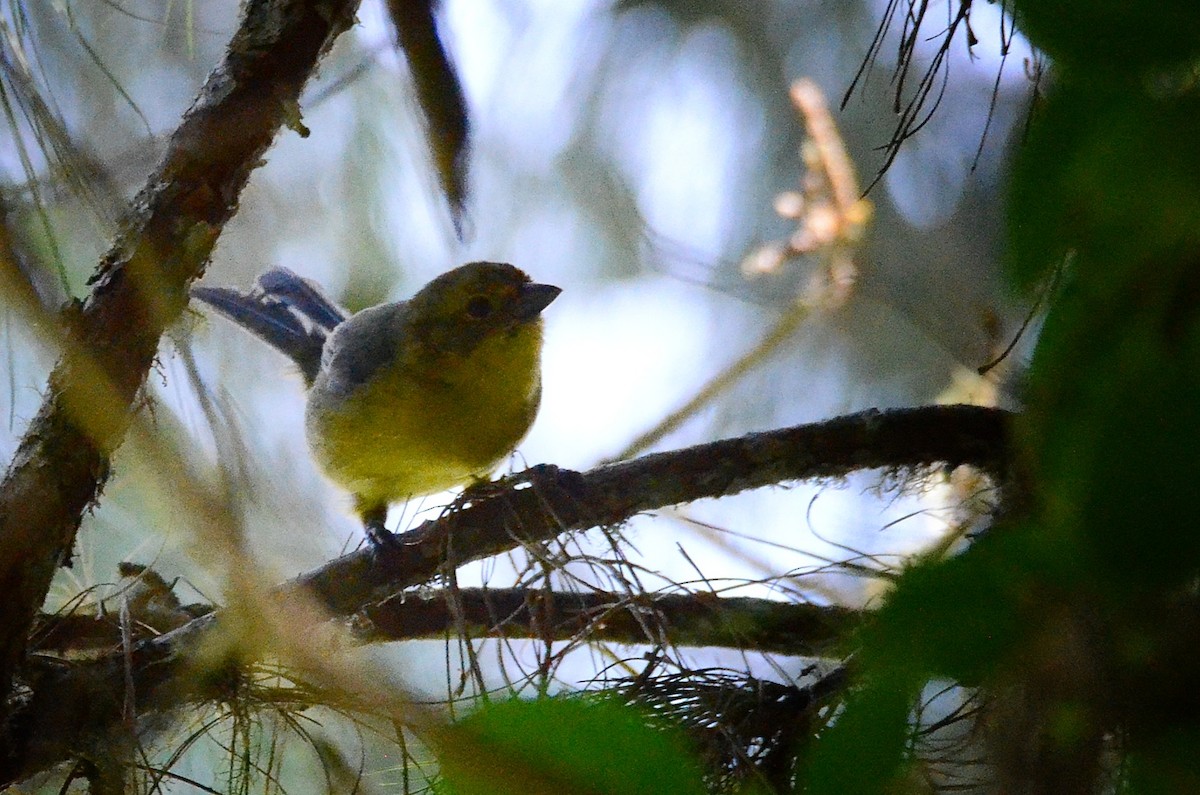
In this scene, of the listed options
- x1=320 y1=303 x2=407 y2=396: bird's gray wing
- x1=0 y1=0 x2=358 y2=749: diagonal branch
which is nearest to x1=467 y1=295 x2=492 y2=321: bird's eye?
x1=320 y1=303 x2=407 y2=396: bird's gray wing

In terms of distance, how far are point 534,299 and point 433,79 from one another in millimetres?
849

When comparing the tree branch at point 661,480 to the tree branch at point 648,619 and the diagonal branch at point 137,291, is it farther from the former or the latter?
the diagonal branch at point 137,291

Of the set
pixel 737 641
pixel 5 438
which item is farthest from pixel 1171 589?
pixel 5 438

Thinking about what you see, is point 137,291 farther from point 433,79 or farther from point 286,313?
point 286,313

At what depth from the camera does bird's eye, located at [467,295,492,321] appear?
105 inches

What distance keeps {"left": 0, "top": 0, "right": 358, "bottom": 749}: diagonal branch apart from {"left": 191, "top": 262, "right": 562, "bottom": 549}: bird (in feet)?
3.06

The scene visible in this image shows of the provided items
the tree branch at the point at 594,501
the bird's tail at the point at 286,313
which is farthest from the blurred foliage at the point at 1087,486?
the bird's tail at the point at 286,313

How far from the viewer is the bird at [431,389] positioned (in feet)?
8.11

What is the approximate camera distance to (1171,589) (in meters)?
0.36

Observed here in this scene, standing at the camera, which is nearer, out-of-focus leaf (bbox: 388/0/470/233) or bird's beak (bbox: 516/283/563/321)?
out-of-focus leaf (bbox: 388/0/470/233)

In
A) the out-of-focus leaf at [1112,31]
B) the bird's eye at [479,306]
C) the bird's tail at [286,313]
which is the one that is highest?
the bird's tail at [286,313]

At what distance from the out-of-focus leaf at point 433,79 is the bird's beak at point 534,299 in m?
0.73

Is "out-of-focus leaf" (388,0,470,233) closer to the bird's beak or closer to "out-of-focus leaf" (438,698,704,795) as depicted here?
the bird's beak

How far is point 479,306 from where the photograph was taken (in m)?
2.66
